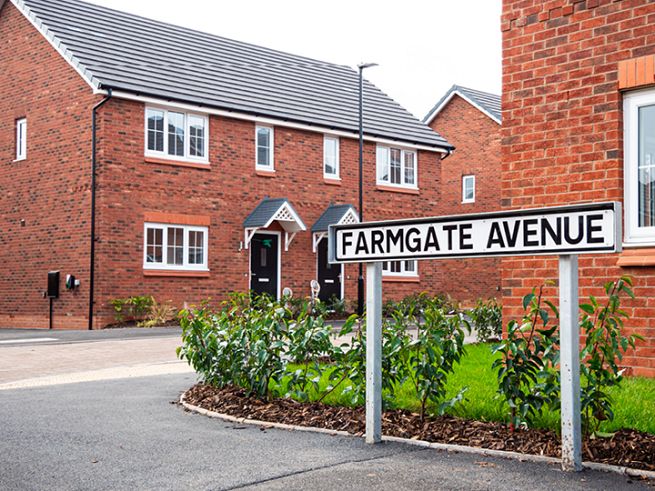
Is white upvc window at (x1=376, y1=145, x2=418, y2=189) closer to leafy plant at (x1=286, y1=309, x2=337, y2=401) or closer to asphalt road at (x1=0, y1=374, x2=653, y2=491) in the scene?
leafy plant at (x1=286, y1=309, x2=337, y2=401)

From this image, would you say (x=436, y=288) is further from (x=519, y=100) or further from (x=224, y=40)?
(x=519, y=100)

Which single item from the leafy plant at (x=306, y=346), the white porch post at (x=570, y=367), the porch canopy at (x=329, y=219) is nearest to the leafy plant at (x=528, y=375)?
the white porch post at (x=570, y=367)

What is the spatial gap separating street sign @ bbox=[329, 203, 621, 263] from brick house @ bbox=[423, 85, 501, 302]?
95.9 feet

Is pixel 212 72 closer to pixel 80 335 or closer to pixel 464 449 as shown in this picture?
pixel 80 335

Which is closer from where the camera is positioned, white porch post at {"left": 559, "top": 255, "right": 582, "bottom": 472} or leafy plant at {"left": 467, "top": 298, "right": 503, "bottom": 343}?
white porch post at {"left": 559, "top": 255, "right": 582, "bottom": 472}

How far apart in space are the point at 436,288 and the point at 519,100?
21932 mm

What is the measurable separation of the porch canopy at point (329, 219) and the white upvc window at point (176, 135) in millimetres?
4445

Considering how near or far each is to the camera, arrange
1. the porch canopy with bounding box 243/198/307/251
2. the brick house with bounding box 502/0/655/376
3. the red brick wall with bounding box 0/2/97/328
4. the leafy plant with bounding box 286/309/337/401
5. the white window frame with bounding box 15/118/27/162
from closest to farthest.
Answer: the leafy plant with bounding box 286/309/337/401
the brick house with bounding box 502/0/655/376
the red brick wall with bounding box 0/2/97/328
the porch canopy with bounding box 243/198/307/251
the white window frame with bounding box 15/118/27/162

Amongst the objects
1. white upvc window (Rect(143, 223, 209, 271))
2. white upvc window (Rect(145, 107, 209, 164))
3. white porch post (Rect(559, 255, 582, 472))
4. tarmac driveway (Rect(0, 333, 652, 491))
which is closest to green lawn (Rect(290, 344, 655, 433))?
white porch post (Rect(559, 255, 582, 472))

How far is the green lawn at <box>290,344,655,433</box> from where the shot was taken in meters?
6.21

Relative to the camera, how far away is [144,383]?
10523 mm

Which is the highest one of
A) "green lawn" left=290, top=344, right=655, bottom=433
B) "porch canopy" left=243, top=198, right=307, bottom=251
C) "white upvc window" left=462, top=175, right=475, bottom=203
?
"white upvc window" left=462, top=175, right=475, bottom=203

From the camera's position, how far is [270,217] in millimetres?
25031

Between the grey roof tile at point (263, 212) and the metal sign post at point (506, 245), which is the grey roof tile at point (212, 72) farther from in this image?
the metal sign post at point (506, 245)
